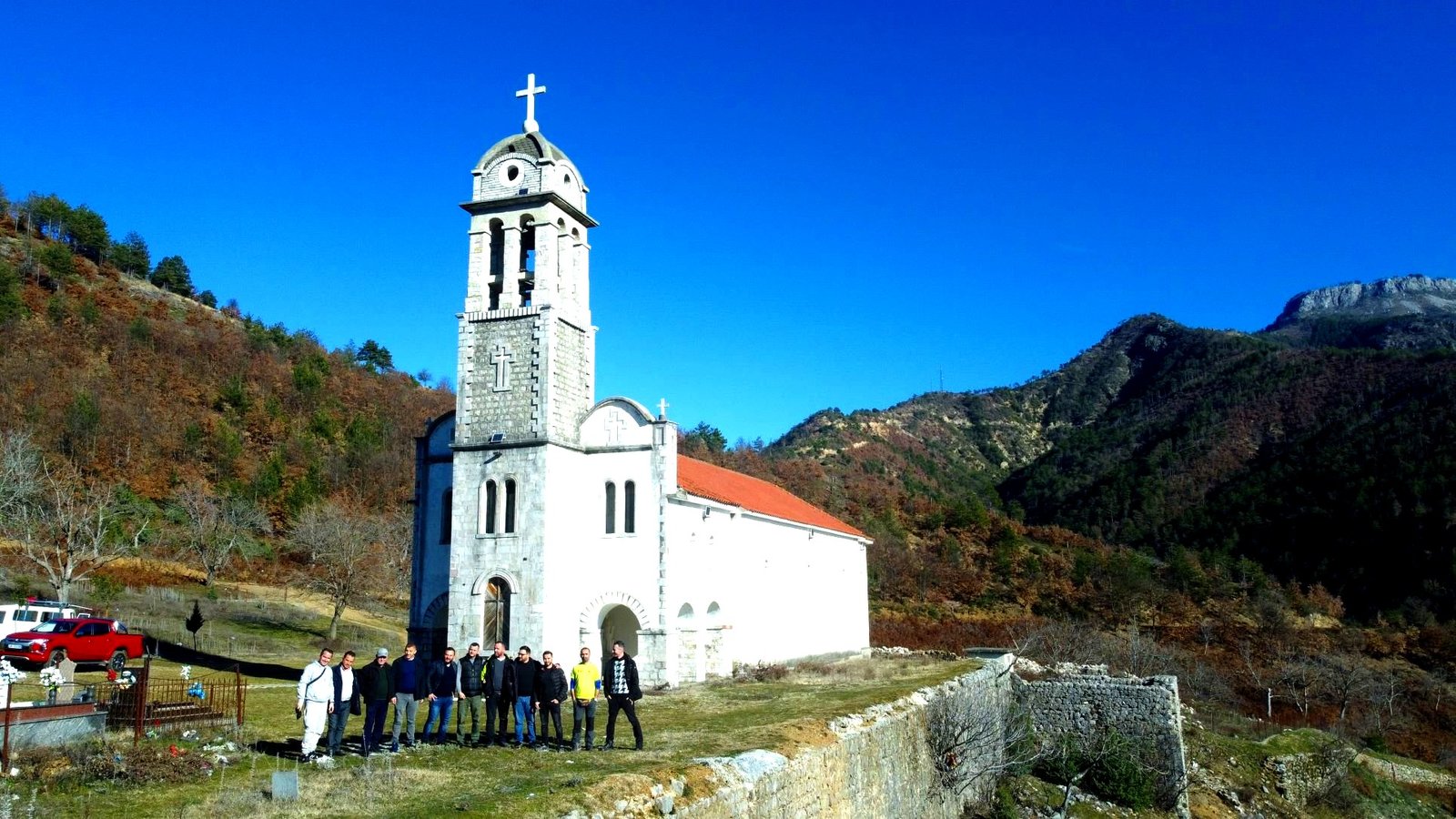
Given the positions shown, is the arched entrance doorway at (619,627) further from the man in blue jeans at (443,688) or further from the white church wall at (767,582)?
the man in blue jeans at (443,688)

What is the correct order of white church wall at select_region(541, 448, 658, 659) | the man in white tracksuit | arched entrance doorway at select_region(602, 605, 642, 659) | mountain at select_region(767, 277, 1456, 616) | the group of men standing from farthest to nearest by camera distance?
mountain at select_region(767, 277, 1456, 616)
arched entrance doorway at select_region(602, 605, 642, 659)
white church wall at select_region(541, 448, 658, 659)
the group of men standing
the man in white tracksuit

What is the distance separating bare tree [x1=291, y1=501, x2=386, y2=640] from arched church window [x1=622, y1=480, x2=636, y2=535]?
21002 millimetres

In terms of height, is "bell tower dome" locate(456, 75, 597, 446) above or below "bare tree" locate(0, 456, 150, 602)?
above

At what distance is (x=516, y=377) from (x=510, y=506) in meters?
3.18

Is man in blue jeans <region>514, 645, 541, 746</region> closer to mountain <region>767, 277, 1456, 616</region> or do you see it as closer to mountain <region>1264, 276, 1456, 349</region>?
mountain <region>767, 277, 1456, 616</region>

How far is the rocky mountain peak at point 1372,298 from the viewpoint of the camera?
511ft

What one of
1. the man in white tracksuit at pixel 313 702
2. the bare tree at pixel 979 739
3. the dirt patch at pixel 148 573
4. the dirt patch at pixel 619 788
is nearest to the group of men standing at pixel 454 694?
the man in white tracksuit at pixel 313 702

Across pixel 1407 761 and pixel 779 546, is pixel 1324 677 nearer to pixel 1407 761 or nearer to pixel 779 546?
pixel 1407 761

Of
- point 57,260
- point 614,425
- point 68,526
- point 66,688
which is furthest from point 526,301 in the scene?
point 57,260

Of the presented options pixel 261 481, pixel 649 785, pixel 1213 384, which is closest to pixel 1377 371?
pixel 1213 384

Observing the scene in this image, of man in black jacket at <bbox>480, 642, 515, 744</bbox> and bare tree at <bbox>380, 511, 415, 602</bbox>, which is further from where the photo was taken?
bare tree at <bbox>380, 511, 415, 602</bbox>

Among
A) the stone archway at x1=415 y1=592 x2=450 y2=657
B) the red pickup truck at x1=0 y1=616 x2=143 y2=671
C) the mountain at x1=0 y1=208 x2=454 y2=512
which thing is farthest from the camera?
the mountain at x1=0 y1=208 x2=454 y2=512

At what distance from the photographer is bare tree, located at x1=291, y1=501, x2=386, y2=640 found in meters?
45.2

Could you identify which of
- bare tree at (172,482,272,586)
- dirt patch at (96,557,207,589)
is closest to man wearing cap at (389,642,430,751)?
dirt patch at (96,557,207,589)
